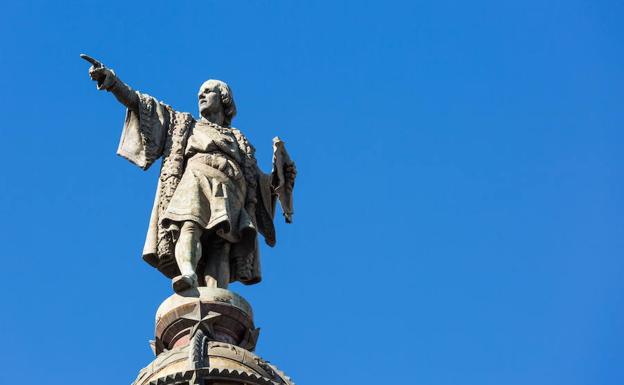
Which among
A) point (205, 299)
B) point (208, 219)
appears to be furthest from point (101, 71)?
point (205, 299)

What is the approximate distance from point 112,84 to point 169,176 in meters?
1.53

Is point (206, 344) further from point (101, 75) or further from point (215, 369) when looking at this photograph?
point (101, 75)

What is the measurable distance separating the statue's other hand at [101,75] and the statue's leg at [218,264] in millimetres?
2643

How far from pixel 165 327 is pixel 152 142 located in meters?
3.28

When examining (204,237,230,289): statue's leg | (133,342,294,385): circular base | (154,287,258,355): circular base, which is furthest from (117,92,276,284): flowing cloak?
(133,342,294,385): circular base

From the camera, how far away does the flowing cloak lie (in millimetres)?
19141

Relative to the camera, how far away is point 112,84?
1972 cm

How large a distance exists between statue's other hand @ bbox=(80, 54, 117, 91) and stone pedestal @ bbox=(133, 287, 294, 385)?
3.45 m

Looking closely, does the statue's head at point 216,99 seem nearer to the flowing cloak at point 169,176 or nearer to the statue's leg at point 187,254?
the flowing cloak at point 169,176

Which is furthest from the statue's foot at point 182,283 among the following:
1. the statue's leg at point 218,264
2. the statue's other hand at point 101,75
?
the statue's other hand at point 101,75

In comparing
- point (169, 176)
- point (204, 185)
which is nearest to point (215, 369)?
point (204, 185)

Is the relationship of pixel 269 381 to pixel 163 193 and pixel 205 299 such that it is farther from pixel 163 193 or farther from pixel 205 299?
pixel 163 193

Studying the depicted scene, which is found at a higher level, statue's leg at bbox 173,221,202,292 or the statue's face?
the statue's face

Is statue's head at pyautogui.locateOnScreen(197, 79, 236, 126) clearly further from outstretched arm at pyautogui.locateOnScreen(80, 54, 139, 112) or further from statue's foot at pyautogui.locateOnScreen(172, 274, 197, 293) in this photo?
statue's foot at pyautogui.locateOnScreen(172, 274, 197, 293)
